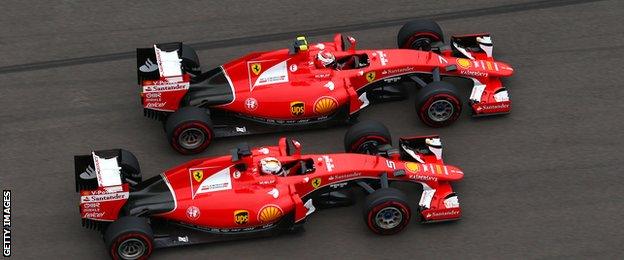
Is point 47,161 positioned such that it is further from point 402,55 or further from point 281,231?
point 402,55

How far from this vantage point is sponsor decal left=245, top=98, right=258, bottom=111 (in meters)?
23.6

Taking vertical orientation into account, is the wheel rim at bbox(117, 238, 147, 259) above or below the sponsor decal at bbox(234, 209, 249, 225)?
below

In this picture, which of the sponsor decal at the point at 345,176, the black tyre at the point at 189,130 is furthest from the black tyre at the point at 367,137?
the black tyre at the point at 189,130

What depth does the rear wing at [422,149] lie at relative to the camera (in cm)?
2267

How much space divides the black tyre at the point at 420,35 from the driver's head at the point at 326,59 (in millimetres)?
2158

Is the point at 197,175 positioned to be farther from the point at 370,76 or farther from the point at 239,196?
the point at 370,76

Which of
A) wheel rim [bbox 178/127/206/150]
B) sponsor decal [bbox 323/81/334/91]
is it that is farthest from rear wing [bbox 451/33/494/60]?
wheel rim [bbox 178/127/206/150]

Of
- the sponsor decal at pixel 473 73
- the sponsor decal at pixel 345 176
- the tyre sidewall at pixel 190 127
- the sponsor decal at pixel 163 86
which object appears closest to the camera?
the sponsor decal at pixel 345 176

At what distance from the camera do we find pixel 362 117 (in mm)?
24422

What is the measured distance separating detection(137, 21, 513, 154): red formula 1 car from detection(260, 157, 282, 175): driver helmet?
1995 millimetres

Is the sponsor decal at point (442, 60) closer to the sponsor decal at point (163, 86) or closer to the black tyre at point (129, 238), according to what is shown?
the sponsor decal at point (163, 86)

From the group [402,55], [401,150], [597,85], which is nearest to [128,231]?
[401,150]
